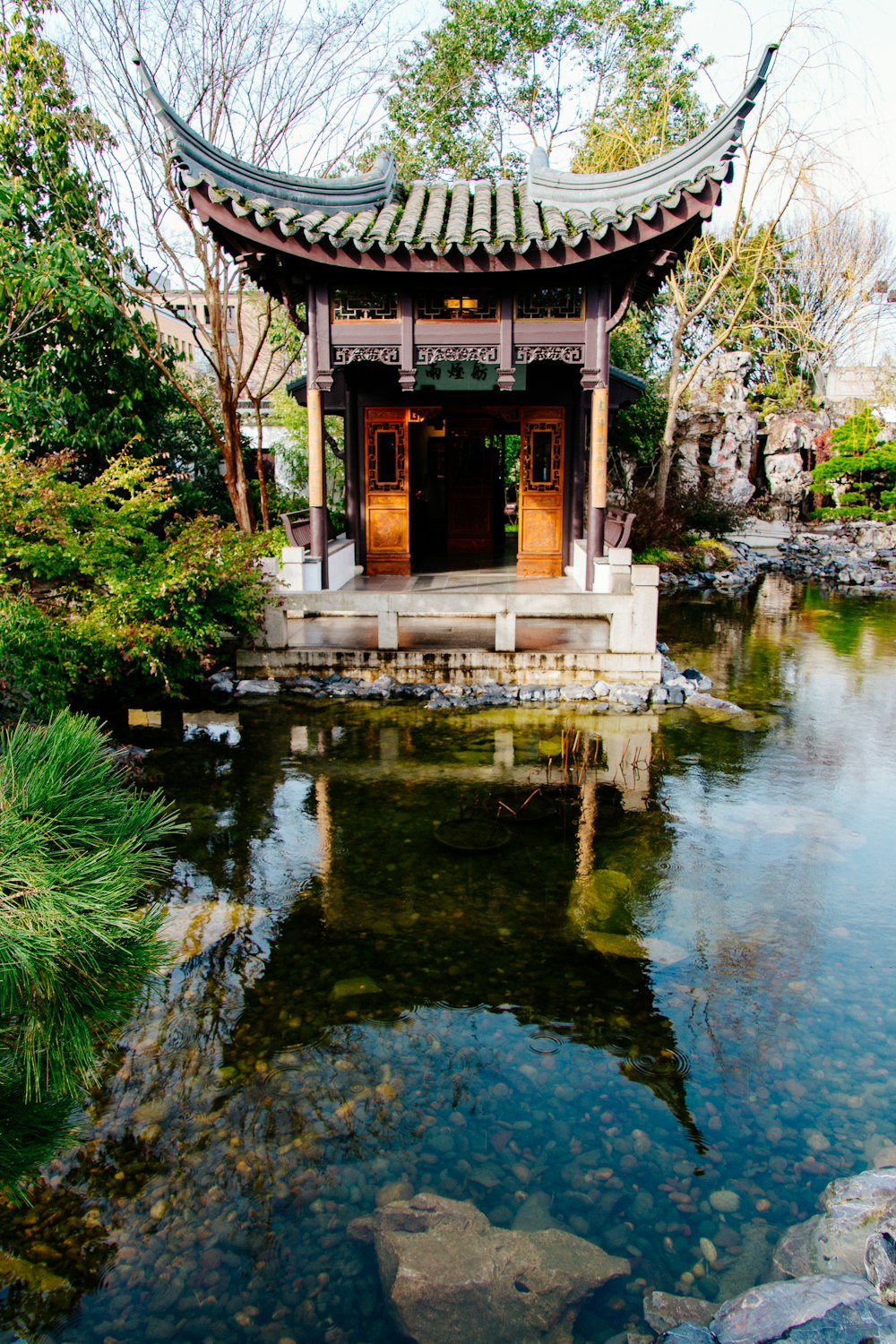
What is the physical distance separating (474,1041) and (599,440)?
766 cm

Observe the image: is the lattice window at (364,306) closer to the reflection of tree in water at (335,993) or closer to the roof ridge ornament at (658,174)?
the roof ridge ornament at (658,174)

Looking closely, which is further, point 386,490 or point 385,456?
point 386,490

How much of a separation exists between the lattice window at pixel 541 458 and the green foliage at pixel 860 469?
14.3m

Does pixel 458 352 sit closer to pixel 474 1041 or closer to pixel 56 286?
pixel 56 286

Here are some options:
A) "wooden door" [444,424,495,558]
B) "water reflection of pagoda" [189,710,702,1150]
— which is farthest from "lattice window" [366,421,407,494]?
"water reflection of pagoda" [189,710,702,1150]

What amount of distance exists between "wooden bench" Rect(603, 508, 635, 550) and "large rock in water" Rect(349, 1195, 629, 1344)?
7903mm

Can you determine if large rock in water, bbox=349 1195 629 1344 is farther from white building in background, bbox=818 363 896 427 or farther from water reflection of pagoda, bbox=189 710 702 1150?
white building in background, bbox=818 363 896 427

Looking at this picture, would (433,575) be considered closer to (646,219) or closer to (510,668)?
(510,668)

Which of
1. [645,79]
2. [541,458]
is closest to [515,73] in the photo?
[645,79]

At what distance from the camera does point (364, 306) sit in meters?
10.0

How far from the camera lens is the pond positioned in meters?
2.71

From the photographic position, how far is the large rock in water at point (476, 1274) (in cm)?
252

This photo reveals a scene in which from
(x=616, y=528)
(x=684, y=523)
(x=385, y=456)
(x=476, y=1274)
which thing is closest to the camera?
(x=476, y=1274)

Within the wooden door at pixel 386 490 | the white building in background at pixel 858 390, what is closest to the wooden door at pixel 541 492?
the wooden door at pixel 386 490
